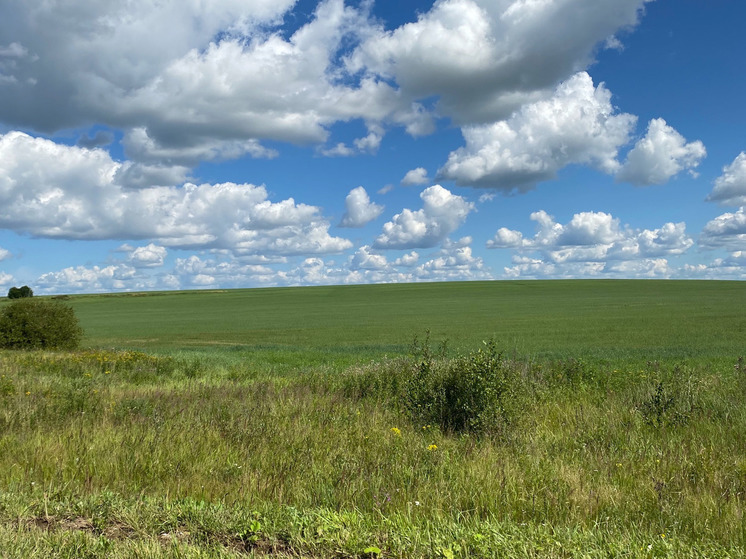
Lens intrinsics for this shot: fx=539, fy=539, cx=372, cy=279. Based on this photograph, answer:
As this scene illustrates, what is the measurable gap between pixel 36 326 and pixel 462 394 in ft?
77.8

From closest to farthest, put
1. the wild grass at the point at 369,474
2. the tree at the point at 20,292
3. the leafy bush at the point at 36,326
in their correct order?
the wild grass at the point at 369,474 → the leafy bush at the point at 36,326 → the tree at the point at 20,292

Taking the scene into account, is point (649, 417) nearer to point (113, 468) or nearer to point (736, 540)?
point (736, 540)

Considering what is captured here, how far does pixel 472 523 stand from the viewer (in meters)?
4.54

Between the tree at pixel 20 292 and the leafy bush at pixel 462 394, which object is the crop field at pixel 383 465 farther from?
the tree at pixel 20 292

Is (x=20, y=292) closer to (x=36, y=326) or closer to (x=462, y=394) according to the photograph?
(x=36, y=326)

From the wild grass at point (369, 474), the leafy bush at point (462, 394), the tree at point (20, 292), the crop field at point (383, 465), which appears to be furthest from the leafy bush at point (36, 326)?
the tree at point (20, 292)

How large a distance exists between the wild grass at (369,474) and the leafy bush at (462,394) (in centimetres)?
12

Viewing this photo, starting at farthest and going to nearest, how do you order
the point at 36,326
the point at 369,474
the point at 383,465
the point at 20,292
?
1. the point at 20,292
2. the point at 36,326
3. the point at 383,465
4. the point at 369,474

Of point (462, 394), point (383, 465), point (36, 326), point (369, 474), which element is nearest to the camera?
point (369, 474)

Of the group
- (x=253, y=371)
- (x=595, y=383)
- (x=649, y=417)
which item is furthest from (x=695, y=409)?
(x=253, y=371)

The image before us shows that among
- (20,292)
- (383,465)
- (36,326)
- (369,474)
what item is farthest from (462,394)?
(20,292)

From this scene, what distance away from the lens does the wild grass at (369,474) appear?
411cm

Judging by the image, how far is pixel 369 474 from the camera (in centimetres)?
588

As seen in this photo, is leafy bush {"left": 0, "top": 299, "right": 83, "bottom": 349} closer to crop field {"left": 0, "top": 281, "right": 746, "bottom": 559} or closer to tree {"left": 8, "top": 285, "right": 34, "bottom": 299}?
crop field {"left": 0, "top": 281, "right": 746, "bottom": 559}
